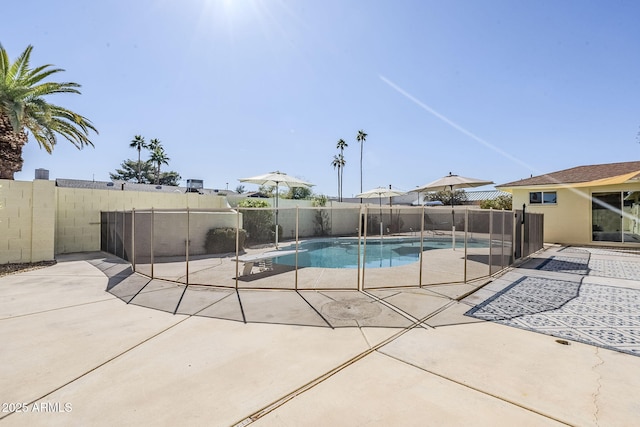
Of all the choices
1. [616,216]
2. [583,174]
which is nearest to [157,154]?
[583,174]

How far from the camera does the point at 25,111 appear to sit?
381 inches

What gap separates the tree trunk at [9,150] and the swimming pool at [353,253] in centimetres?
937

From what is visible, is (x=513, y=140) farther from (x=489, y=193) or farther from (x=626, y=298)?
(x=489, y=193)

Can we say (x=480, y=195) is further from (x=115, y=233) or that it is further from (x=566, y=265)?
(x=115, y=233)

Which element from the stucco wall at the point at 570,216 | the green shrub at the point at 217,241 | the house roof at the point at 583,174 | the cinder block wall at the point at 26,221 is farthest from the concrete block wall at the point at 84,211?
the house roof at the point at 583,174

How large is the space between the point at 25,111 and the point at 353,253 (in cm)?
1289

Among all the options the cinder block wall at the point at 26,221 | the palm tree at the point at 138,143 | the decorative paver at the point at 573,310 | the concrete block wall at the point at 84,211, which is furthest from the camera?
the palm tree at the point at 138,143

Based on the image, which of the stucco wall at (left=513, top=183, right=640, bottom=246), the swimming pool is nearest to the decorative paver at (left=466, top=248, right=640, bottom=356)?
the swimming pool

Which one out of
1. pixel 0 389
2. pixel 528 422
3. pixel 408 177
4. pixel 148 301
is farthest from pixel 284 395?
pixel 408 177

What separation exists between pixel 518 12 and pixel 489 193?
23.8 m

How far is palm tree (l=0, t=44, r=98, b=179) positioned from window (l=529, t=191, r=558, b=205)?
68.9ft

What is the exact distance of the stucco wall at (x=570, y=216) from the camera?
1300 centimetres

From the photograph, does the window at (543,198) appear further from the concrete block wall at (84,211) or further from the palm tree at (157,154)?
the palm tree at (157,154)

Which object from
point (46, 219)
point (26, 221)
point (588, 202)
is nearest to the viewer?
point (26, 221)
